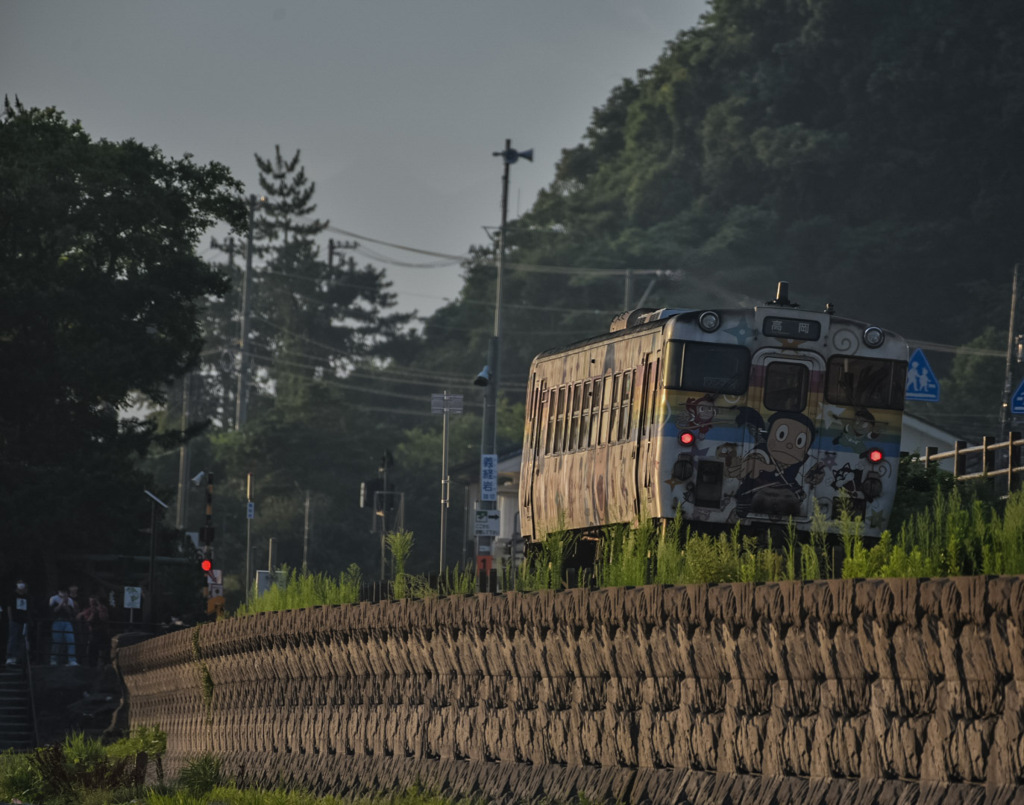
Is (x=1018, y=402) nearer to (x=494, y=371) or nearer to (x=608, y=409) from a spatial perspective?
(x=608, y=409)

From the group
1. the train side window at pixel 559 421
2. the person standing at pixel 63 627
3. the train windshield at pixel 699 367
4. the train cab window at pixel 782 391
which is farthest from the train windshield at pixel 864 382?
the person standing at pixel 63 627

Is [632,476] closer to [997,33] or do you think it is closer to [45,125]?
[45,125]

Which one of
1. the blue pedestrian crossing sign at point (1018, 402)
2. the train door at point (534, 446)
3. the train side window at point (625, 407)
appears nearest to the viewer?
the train side window at point (625, 407)

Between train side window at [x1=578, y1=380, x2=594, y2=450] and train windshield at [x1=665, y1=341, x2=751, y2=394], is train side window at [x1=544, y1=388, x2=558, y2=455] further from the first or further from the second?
train windshield at [x1=665, y1=341, x2=751, y2=394]

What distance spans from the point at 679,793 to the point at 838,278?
3573 inches

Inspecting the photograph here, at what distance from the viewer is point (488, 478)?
4206 centimetres

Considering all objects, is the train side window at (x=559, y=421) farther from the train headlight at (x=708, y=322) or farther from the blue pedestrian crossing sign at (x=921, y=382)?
the blue pedestrian crossing sign at (x=921, y=382)

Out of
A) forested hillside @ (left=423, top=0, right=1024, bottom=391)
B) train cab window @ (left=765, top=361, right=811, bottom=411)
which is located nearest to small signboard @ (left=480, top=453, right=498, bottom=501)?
train cab window @ (left=765, top=361, right=811, bottom=411)

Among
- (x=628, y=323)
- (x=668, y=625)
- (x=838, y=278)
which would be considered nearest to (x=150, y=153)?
(x=628, y=323)

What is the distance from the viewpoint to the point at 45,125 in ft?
164

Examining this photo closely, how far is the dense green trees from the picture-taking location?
144ft

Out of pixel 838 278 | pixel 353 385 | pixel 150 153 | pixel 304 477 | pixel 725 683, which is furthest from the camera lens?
pixel 353 385

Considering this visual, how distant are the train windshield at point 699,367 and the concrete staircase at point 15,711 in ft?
56.8

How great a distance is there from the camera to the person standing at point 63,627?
3750 cm
